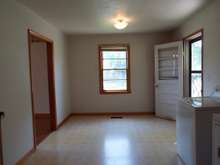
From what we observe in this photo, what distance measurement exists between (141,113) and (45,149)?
129 inches

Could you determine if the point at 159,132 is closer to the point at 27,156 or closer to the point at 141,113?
the point at 141,113

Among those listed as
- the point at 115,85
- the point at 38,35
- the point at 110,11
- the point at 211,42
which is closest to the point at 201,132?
the point at 211,42

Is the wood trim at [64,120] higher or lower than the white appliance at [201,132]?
lower

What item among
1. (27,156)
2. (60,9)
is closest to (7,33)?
(60,9)

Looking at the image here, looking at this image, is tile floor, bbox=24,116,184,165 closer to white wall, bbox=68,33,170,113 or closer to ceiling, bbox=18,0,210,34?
white wall, bbox=68,33,170,113

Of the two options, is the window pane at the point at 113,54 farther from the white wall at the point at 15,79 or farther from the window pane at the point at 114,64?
the white wall at the point at 15,79

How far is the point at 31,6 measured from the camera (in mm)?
3254

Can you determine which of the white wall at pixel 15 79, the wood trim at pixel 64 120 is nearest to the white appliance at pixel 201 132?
the white wall at pixel 15 79

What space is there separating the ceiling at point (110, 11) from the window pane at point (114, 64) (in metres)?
1.44

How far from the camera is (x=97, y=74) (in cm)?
606

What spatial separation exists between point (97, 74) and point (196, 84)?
9.07 feet

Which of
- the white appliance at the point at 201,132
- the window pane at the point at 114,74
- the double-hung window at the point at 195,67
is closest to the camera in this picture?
the white appliance at the point at 201,132

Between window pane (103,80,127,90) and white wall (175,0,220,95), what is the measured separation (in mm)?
2769

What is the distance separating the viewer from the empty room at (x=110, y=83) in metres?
2.75
